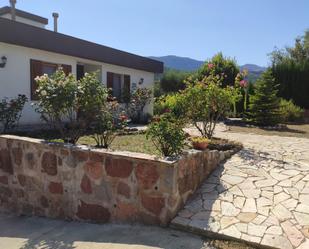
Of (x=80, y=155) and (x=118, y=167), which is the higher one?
(x=80, y=155)

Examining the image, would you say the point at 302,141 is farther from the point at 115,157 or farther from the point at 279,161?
the point at 115,157

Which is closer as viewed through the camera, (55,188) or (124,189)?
(124,189)

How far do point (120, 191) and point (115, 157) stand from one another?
0.48 m

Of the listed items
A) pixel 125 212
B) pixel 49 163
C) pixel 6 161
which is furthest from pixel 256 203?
pixel 6 161

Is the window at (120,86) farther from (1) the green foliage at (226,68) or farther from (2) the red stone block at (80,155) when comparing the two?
(2) the red stone block at (80,155)

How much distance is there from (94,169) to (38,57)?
5.86 meters

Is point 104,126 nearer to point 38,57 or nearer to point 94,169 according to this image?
point 94,169

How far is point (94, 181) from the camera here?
14.8 ft

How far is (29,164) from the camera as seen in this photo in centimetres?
512

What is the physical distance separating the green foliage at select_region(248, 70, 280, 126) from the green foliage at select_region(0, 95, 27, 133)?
8708 mm

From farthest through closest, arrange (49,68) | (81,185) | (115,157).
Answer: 1. (49,68)
2. (81,185)
3. (115,157)

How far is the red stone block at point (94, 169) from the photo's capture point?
4438 millimetres

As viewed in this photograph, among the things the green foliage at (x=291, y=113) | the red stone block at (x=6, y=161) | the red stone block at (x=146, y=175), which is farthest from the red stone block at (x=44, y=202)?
the green foliage at (x=291, y=113)

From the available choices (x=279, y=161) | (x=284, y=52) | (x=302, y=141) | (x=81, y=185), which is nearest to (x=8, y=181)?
(x=81, y=185)
